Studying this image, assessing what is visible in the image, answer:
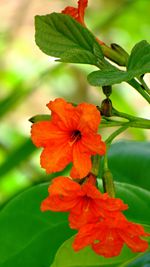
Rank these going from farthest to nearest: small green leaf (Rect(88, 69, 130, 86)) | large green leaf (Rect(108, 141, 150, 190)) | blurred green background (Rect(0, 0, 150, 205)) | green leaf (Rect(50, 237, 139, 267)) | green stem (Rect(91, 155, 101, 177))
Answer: blurred green background (Rect(0, 0, 150, 205)), large green leaf (Rect(108, 141, 150, 190)), green leaf (Rect(50, 237, 139, 267)), green stem (Rect(91, 155, 101, 177)), small green leaf (Rect(88, 69, 130, 86))

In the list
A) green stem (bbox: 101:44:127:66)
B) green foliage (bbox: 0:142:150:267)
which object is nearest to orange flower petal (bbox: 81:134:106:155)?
green stem (bbox: 101:44:127:66)

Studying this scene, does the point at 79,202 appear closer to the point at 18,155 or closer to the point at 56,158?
the point at 56,158

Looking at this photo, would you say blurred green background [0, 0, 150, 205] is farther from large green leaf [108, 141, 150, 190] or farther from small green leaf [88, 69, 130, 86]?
small green leaf [88, 69, 130, 86]

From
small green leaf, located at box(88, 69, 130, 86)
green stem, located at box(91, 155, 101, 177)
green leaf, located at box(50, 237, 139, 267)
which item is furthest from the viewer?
green leaf, located at box(50, 237, 139, 267)

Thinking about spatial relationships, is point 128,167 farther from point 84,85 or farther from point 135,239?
point 84,85

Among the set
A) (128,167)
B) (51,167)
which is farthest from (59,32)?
(128,167)

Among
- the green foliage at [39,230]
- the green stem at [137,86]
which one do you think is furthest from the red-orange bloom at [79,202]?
the green foliage at [39,230]

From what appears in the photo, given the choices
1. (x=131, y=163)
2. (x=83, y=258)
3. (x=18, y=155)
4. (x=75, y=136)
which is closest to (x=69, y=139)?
(x=75, y=136)
